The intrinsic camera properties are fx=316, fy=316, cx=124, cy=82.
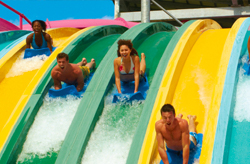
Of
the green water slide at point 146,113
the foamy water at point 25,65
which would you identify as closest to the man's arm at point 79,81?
the green water slide at point 146,113

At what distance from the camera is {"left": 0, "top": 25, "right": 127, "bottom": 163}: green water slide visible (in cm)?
476

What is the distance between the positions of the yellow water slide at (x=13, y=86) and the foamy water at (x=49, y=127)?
354 mm

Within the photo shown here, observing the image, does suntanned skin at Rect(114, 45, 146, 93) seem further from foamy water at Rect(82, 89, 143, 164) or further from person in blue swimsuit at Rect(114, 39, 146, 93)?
foamy water at Rect(82, 89, 143, 164)

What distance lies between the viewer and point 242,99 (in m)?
4.67

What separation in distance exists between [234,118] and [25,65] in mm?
4586

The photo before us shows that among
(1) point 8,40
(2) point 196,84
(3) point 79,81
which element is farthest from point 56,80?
(1) point 8,40

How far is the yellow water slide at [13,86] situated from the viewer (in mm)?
5277

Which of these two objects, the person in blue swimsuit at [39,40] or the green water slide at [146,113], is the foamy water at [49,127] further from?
the person in blue swimsuit at [39,40]

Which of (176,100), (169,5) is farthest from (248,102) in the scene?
(169,5)

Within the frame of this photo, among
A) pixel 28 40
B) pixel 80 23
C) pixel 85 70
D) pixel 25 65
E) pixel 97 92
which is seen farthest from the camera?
pixel 80 23

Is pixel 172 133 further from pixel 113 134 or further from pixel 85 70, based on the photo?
pixel 85 70

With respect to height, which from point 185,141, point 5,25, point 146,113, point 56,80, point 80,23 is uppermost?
point 80,23

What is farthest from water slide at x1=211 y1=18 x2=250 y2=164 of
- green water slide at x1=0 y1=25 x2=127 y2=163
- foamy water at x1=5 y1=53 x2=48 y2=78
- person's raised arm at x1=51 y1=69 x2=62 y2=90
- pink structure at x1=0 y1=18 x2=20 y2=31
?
pink structure at x1=0 y1=18 x2=20 y2=31

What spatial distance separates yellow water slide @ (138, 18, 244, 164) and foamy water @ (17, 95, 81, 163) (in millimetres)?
1431
